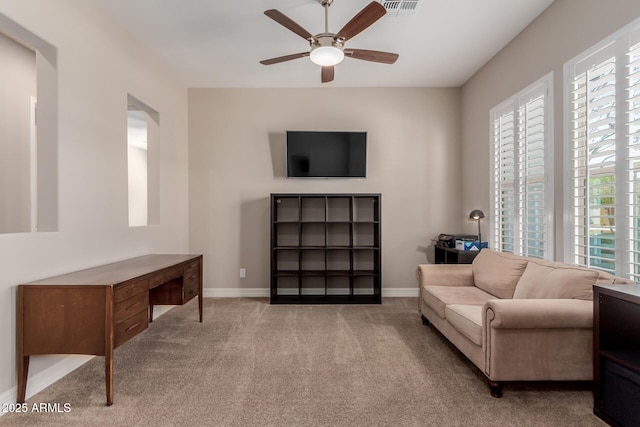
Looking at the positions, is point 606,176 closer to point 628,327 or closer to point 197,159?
point 628,327

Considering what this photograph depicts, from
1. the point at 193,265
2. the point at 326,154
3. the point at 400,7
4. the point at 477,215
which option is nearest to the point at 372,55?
the point at 400,7

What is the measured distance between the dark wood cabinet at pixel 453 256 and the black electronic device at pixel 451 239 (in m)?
0.06

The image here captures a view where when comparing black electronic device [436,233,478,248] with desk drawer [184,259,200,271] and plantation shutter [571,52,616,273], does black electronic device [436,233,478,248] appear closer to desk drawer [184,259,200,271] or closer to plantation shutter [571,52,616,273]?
plantation shutter [571,52,616,273]

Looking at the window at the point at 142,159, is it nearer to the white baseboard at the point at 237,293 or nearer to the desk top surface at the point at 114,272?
the desk top surface at the point at 114,272

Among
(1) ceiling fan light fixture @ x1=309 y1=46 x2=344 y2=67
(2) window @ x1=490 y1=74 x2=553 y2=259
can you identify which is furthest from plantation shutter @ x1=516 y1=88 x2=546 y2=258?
(1) ceiling fan light fixture @ x1=309 y1=46 x2=344 y2=67

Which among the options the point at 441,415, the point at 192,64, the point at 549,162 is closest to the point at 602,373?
the point at 441,415

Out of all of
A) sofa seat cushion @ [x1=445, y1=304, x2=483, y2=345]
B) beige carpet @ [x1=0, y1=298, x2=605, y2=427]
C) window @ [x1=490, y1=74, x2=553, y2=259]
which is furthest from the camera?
window @ [x1=490, y1=74, x2=553, y2=259]

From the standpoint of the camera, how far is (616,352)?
6.21 feet

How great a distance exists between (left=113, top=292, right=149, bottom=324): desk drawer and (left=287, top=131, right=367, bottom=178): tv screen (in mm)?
2683

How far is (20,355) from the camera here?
204 cm

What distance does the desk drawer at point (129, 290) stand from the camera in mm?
2090

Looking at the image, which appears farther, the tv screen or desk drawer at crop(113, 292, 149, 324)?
the tv screen

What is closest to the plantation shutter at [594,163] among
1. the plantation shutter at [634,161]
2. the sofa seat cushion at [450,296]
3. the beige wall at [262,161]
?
the plantation shutter at [634,161]

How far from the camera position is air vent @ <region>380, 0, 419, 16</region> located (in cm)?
280
